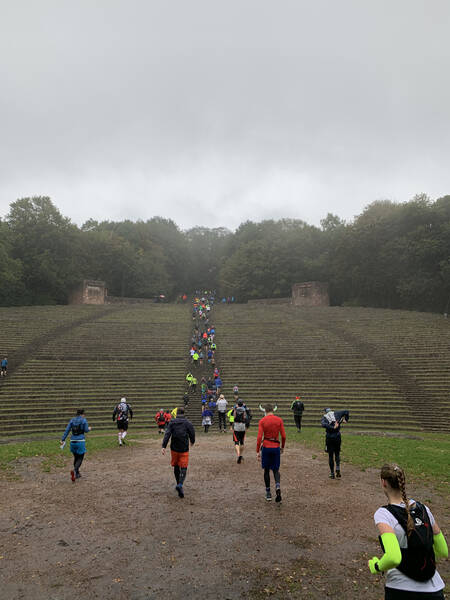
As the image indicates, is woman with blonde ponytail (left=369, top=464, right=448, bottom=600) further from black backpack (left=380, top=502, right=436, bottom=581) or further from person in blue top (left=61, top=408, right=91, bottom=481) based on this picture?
person in blue top (left=61, top=408, right=91, bottom=481)

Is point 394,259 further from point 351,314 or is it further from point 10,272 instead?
point 10,272

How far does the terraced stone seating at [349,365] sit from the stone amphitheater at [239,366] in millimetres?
66

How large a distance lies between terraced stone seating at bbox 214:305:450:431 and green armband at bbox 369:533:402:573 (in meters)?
16.3

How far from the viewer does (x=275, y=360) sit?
88.0 feet

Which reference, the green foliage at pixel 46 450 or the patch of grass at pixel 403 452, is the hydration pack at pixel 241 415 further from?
the green foliage at pixel 46 450

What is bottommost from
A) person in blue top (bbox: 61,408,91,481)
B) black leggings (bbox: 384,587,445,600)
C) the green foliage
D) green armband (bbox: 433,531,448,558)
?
the green foliage

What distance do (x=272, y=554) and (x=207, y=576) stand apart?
0.99m

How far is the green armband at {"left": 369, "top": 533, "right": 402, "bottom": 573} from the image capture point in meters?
2.50

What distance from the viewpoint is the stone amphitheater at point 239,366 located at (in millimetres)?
19078

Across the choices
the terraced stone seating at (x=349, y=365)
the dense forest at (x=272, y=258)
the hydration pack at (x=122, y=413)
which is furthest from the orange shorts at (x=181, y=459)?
the dense forest at (x=272, y=258)

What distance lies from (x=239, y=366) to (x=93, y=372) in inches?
383

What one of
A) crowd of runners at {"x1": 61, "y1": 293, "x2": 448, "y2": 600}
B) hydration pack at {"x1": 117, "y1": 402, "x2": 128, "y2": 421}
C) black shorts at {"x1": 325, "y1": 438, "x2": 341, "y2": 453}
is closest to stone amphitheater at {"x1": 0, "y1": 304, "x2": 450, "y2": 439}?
crowd of runners at {"x1": 61, "y1": 293, "x2": 448, "y2": 600}

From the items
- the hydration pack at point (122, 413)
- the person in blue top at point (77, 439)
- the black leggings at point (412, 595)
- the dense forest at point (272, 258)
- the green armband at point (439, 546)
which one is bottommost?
the hydration pack at point (122, 413)

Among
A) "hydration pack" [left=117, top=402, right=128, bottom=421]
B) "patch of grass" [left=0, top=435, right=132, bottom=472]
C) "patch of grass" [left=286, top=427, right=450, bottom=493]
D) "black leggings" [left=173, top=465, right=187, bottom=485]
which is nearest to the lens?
"black leggings" [left=173, top=465, right=187, bottom=485]
